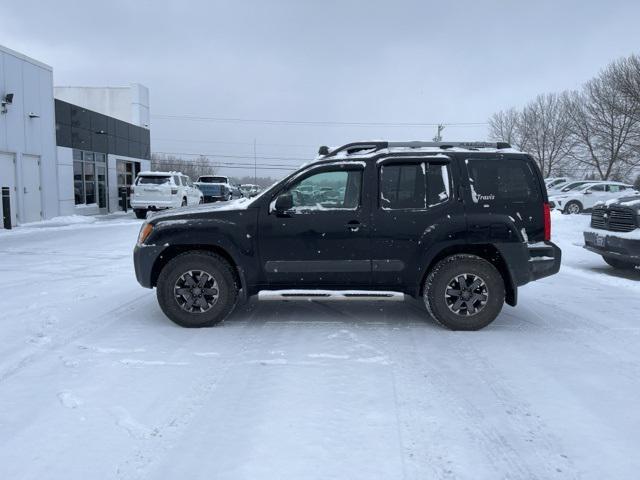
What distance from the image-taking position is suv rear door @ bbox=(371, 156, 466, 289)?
586 centimetres

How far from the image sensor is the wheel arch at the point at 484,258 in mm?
5938

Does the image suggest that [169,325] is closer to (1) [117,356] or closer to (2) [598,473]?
(1) [117,356]

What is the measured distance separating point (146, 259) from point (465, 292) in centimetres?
344

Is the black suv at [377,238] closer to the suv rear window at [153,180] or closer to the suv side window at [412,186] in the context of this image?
the suv side window at [412,186]

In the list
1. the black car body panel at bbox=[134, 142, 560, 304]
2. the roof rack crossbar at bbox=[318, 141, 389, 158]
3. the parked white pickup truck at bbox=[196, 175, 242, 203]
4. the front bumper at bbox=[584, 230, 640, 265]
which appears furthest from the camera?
the parked white pickup truck at bbox=[196, 175, 242, 203]

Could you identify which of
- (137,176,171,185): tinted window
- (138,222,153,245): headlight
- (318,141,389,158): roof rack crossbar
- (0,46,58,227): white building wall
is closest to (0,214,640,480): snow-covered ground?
(138,222,153,245): headlight

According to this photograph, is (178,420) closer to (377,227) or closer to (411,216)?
(377,227)

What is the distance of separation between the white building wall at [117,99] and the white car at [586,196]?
27325 millimetres

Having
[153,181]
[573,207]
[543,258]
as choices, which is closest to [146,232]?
[543,258]

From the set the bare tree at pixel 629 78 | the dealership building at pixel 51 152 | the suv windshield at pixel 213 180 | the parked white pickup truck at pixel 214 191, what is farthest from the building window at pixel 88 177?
the bare tree at pixel 629 78

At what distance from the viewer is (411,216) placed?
19.3 ft

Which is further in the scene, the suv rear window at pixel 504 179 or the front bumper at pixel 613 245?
the front bumper at pixel 613 245

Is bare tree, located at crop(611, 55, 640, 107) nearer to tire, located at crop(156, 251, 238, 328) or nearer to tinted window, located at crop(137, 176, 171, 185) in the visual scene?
tinted window, located at crop(137, 176, 171, 185)

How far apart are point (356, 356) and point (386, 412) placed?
121cm
